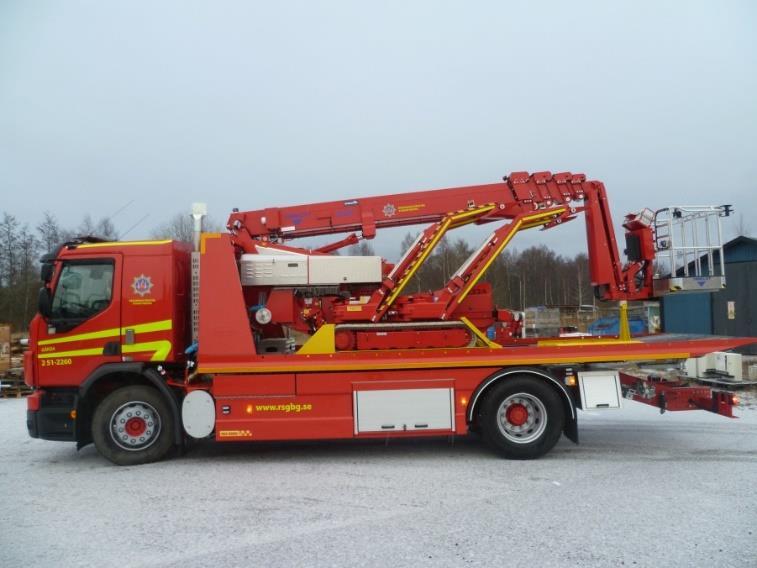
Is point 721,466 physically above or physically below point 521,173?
below

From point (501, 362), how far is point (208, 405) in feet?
12.1

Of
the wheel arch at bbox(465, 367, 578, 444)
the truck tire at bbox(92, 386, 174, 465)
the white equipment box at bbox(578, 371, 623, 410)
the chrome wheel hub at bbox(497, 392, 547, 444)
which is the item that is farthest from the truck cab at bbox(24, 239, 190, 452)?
the white equipment box at bbox(578, 371, 623, 410)

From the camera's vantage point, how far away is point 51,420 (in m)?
6.84

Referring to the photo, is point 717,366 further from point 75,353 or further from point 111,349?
point 75,353

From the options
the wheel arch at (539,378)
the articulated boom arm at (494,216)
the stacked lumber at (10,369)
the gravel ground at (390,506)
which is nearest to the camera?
the gravel ground at (390,506)

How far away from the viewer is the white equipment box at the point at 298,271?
24.2 feet

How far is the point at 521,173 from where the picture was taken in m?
7.90

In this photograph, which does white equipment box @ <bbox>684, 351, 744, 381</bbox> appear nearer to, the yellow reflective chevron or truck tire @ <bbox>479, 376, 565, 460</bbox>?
truck tire @ <bbox>479, 376, 565, 460</bbox>

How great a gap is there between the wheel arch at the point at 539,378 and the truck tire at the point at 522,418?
6 centimetres

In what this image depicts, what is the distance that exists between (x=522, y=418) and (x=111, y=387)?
5.29 meters

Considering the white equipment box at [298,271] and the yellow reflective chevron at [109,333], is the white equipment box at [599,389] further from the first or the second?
the yellow reflective chevron at [109,333]

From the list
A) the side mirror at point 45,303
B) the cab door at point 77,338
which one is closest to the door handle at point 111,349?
the cab door at point 77,338

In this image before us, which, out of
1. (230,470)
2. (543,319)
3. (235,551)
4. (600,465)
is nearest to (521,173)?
(600,465)

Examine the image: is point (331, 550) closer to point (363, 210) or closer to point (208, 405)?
point (208, 405)
